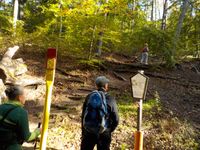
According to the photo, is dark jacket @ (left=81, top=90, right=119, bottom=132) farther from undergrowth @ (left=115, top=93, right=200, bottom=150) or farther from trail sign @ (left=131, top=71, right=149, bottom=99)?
undergrowth @ (left=115, top=93, right=200, bottom=150)

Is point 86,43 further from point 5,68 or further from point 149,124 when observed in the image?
point 149,124

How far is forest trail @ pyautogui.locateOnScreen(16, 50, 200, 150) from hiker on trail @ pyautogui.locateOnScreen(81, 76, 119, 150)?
2803mm

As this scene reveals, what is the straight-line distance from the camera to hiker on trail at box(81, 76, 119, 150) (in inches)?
226

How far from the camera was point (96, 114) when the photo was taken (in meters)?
5.76

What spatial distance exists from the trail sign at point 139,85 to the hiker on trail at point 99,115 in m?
0.79

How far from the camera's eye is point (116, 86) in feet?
48.9

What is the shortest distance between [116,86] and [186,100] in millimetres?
3184

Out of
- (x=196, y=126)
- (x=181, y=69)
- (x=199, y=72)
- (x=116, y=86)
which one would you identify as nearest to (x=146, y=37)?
(x=181, y=69)

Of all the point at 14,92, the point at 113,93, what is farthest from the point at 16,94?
the point at 113,93

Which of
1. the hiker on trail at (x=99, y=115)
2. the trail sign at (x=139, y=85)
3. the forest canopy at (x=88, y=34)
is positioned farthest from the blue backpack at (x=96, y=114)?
the forest canopy at (x=88, y=34)

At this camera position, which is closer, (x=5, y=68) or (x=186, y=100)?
(x=5, y=68)

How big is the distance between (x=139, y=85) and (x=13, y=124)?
311 cm

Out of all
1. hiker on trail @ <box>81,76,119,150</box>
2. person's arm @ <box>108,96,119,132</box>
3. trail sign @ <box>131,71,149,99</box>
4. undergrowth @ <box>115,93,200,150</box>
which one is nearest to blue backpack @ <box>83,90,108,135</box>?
hiker on trail @ <box>81,76,119,150</box>

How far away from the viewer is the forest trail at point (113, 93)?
31.2 ft
